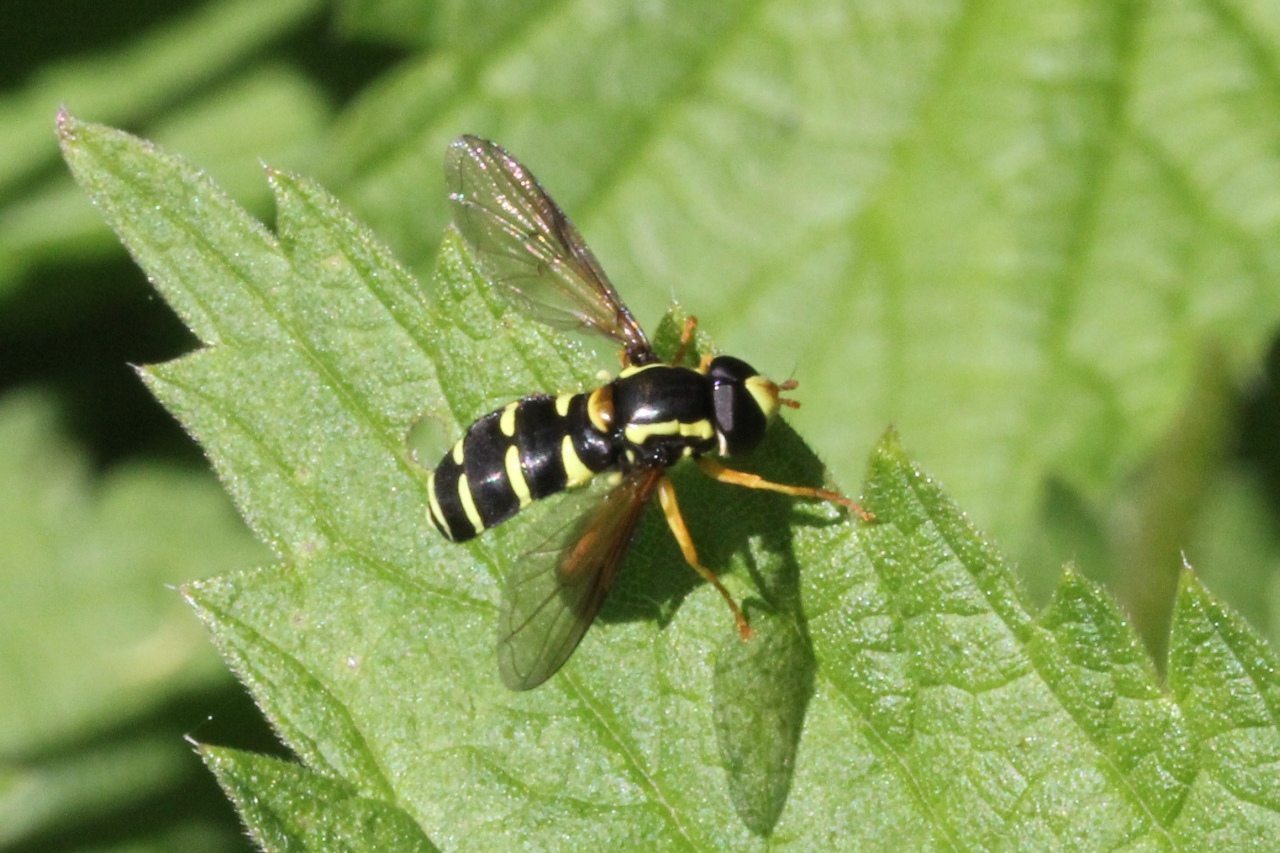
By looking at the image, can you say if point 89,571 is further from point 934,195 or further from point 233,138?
point 934,195

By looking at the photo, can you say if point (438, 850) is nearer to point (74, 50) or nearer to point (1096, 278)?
point (1096, 278)

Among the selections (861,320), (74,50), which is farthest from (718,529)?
(74,50)

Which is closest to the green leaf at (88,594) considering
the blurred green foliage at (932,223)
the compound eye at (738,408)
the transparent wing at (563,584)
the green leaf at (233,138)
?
the blurred green foliage at (932,223)

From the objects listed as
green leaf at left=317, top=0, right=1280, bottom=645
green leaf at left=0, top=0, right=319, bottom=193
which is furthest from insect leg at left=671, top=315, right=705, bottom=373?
green leaf at left=0, top=0, right=319, bottom=193

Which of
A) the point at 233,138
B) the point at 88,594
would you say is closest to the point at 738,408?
the point at 233,138

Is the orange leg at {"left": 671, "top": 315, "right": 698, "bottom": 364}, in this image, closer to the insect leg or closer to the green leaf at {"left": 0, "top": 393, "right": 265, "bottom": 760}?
A: the insect leg
